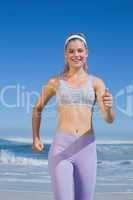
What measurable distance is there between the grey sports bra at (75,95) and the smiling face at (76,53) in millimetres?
120

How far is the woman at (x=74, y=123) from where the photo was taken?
8.64ft

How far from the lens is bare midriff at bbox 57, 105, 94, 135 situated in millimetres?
2742

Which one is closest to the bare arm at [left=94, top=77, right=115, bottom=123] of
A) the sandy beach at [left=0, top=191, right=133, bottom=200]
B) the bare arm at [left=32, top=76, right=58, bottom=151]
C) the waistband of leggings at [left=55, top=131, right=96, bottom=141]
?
the waistband of leggings at [left=55, top=131, right=96, bottom=141]

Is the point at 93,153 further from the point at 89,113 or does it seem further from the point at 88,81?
the point at 88,81

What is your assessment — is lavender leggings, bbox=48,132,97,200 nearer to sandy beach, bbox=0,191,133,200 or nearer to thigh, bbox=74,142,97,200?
thigh, bbox=74,142,97,200

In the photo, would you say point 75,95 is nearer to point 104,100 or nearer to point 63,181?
point 104,100

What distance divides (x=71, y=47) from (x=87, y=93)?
0.26 meters

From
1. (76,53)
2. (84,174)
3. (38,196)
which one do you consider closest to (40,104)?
(76,53)

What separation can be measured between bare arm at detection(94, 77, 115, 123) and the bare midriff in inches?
3.8

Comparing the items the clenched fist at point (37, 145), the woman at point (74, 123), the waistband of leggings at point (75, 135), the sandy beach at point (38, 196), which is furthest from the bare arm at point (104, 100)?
the sandy beach at point (38, 196)

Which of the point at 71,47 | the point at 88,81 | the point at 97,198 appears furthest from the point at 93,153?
the point at 97,198

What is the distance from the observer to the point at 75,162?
269 cm

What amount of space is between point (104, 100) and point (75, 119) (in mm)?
222

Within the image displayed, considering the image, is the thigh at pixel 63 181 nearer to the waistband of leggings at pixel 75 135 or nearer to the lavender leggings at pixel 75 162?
the lavender leggings at pixel 75 162
